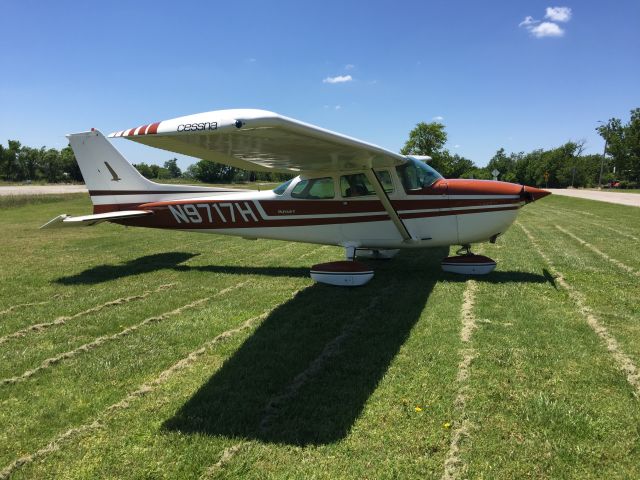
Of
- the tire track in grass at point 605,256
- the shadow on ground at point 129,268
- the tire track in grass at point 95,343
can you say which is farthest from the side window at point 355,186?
the tire track in grass at point 605,256

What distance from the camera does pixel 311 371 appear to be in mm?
3795

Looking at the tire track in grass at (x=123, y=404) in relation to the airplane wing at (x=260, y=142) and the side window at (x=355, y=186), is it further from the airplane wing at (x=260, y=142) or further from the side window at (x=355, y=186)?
the side window at (x=355, y=186)

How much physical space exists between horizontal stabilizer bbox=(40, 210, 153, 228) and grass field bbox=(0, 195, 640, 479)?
1.09 m

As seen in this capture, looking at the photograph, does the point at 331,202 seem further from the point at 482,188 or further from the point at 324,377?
the point at 324,377

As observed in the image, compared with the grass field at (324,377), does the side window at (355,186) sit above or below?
above

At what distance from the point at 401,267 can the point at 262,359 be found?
459cm

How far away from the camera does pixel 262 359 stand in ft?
13.3

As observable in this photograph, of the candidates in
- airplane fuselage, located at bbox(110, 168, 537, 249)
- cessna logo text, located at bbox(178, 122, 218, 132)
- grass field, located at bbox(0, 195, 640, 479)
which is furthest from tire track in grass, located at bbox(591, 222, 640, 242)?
cessna logo text, located at bbox(178, 122, 218, 132)

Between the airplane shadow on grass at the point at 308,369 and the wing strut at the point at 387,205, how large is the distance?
4.08 feet

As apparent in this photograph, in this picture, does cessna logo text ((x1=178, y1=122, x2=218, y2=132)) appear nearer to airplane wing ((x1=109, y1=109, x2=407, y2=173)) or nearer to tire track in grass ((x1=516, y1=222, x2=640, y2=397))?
airplane wing ((x1=109, y1=109, x2=407, y2=173))

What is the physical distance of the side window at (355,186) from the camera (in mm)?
7355

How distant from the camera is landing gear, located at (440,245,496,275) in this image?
7105 mm

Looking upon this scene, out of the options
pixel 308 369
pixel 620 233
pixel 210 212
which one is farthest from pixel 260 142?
pixel 620 233

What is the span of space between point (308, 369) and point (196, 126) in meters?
2.40
